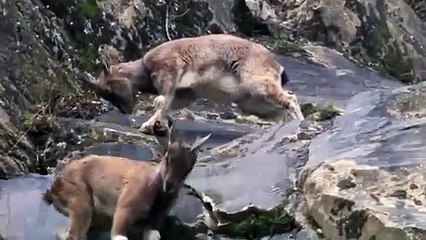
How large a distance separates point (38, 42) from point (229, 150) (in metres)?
4.67

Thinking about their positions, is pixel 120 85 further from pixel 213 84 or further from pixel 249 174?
pixel 249 174

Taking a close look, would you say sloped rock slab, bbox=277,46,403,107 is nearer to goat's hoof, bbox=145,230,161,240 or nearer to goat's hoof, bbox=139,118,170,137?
goat's hoof, bbox=139,118,170,137

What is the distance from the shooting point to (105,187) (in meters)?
6.45

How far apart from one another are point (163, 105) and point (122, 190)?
14.3ft

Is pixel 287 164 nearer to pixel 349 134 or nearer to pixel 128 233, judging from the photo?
pixel 349 134

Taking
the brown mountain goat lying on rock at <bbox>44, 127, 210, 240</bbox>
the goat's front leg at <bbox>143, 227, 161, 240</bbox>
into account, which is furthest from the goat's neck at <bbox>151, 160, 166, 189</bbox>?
the goat's front leg at <bbox>143, 227, 161, 240</bbox>

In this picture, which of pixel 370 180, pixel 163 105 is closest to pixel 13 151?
pixel 163 105

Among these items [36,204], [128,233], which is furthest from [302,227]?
[36,204]

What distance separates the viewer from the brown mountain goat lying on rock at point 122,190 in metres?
6.10

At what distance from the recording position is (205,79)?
10914mm

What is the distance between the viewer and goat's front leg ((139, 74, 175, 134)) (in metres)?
10.4

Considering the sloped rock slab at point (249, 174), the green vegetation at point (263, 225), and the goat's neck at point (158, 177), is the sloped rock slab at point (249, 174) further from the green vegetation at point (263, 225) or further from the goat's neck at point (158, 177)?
the goat's neck at point (158, 177)

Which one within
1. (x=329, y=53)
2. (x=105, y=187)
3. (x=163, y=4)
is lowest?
(x=329, y=53)

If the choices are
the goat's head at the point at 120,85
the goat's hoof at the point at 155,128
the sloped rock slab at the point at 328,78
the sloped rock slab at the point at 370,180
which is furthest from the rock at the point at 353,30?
the sloped rock slab at the point at 370,180
